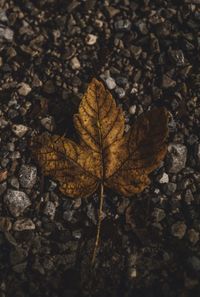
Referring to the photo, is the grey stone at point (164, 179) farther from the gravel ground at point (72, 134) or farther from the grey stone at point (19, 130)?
the grey stone at point (19, 130)

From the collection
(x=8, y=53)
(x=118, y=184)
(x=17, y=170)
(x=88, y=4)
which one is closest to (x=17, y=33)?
(x=8, y=53)

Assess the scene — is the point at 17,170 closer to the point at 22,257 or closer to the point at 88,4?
the point at 22,257

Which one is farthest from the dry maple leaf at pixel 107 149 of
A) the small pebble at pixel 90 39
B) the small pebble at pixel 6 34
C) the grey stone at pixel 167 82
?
the small pebble at pixel 6 34

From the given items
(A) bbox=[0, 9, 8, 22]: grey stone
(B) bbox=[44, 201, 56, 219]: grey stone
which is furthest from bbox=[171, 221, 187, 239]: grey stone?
(A) bbox=[0, 9, 8, 22]: grey stone

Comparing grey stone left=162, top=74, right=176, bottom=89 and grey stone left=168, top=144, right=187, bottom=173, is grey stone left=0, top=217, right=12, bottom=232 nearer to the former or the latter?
grey stone left=168, top=144, right=187, bottom=173

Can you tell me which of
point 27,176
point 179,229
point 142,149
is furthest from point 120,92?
point 179,229

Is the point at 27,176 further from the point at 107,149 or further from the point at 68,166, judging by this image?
the point at 107,149
